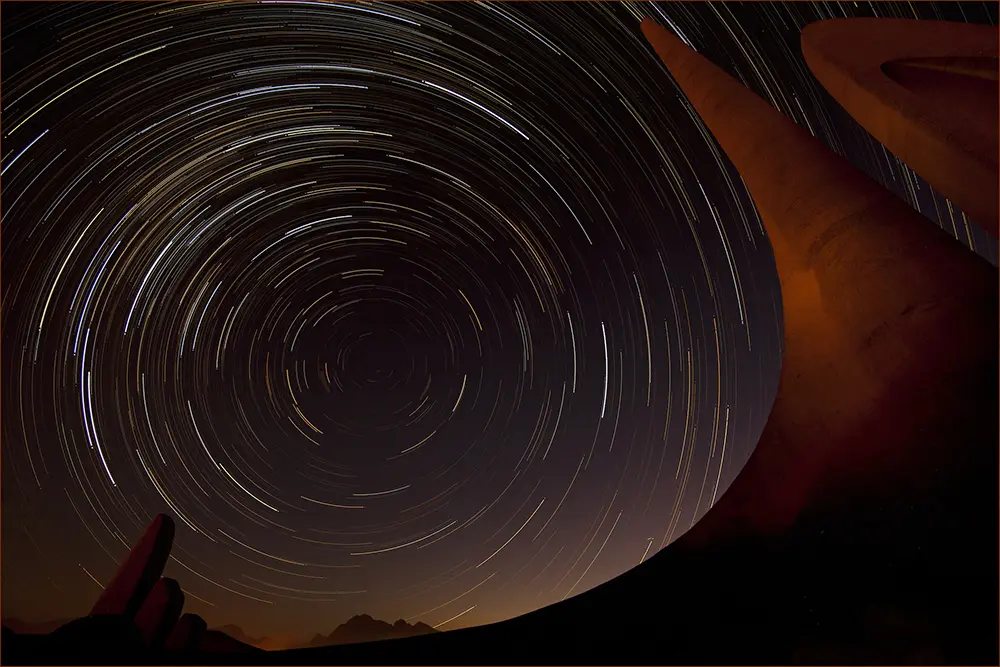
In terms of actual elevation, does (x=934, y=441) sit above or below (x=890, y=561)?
above

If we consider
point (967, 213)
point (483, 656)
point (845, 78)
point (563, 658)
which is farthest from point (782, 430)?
point (845, 78)

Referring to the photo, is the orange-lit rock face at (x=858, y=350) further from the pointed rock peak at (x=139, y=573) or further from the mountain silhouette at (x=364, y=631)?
the mountain silhouette at (x=364, y=631)

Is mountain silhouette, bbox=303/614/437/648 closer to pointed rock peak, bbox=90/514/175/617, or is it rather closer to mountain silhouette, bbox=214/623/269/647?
mountain silhouette, bbox=214/623/269/647

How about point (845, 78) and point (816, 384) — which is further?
point (845, 78)

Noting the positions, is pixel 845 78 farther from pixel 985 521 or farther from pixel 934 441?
pixel 985 521

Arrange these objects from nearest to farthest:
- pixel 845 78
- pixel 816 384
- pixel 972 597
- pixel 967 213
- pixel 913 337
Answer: pixel 972 597, pixel 913 337, pixel 967 213, pixel 816 384, pixel 845 78

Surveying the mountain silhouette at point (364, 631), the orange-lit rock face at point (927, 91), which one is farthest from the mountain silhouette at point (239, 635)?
the orange-lit rock face at point (927, 91)
